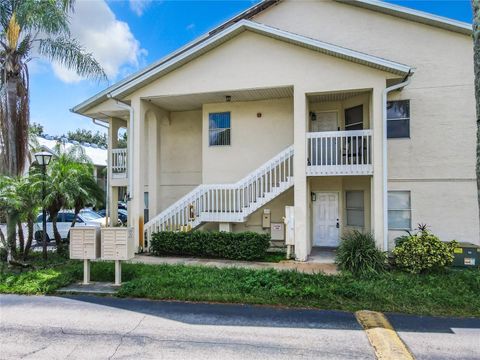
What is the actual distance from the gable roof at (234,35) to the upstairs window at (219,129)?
2.55 meters

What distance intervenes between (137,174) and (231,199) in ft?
11.7

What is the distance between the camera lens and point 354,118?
38.8 feet

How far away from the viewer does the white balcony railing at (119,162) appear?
1349 cm

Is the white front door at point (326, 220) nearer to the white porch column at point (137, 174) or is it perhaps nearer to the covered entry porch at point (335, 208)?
the covered entry porch at point (335, 208)

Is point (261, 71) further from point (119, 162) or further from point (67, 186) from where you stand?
point (67, 186)

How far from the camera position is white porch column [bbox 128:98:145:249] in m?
11.3

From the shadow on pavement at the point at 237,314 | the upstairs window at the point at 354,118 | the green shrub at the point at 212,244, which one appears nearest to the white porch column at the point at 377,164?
the upstairs window at the point at 354,118

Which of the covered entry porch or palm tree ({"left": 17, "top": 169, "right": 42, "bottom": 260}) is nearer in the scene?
palm tree ({"left": 17, "top": 169, "right": 42, "bottom": 260})

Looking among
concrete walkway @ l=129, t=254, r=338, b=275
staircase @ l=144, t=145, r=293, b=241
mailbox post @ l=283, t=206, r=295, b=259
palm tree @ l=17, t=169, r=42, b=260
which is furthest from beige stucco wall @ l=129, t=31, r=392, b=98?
concrete walkway @ l=129, t=254, r=338, b=275

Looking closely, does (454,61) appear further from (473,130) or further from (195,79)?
(195,79)

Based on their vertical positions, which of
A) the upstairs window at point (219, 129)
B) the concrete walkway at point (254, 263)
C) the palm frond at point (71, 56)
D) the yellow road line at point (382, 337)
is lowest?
the yellow road line at point (382, 337)

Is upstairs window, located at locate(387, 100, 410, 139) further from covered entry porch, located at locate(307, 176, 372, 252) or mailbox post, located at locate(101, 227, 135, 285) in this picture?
mailbox post, located at locate(101, 227, 135, 285)

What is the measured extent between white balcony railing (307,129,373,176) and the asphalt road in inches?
197

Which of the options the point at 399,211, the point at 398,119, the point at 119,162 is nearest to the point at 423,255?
the point at 399,211
